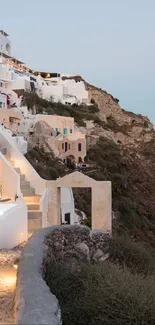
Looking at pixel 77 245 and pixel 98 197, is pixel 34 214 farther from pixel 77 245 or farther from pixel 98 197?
pixel 77 245

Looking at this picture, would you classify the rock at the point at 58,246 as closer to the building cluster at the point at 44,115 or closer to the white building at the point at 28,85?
the building cluster at the point at 44,115

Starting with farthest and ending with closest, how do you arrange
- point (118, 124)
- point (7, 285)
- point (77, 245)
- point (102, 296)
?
point (118, 124), point (77, 245), point (7, 285), point (102, 296)

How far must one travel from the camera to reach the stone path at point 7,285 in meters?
4.09

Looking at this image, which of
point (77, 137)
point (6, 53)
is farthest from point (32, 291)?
point (6, 53)

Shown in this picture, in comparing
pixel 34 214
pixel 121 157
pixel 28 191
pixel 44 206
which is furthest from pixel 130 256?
pixel 121 157

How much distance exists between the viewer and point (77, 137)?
34.3 metres

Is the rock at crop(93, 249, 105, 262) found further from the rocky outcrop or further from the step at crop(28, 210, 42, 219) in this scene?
the step at crop(28, 210, 42, 219)

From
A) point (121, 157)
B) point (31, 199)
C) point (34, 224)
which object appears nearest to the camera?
point (34, 224)

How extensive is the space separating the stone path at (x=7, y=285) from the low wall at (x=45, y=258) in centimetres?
32

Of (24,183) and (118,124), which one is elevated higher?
(118,124)

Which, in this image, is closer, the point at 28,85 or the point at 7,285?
the point at 7,285

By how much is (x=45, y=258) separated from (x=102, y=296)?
4.88ft

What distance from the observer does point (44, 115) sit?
35031 mm

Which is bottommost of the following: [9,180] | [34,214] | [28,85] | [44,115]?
[34,214]
